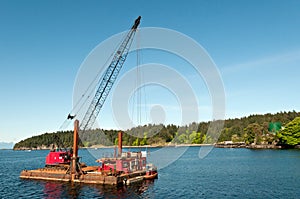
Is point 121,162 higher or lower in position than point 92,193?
higher

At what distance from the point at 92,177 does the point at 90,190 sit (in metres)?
5.15

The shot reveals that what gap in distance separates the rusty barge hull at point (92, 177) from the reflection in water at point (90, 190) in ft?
3.70

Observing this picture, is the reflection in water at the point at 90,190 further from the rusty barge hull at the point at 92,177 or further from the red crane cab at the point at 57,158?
the red crane cab at the point at 57,158

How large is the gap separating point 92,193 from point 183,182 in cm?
1976

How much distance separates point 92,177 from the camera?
175ft

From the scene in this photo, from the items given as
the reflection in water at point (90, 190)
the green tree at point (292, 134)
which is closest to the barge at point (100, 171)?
the reflection in water at point (90, 190)

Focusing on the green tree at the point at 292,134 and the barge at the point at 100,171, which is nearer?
the barge at the point at 100,171

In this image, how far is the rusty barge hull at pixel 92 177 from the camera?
51925 millimetres

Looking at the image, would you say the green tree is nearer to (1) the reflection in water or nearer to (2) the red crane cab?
(1) the reflection in water

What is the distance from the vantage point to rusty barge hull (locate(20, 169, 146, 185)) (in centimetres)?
5192

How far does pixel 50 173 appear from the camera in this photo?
58.5 meters

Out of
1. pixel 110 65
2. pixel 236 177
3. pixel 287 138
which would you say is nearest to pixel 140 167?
pixel 236 177

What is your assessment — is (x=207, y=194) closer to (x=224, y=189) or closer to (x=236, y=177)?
(x=224, y=189)

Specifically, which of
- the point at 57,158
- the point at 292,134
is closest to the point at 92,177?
the point at 57,158
